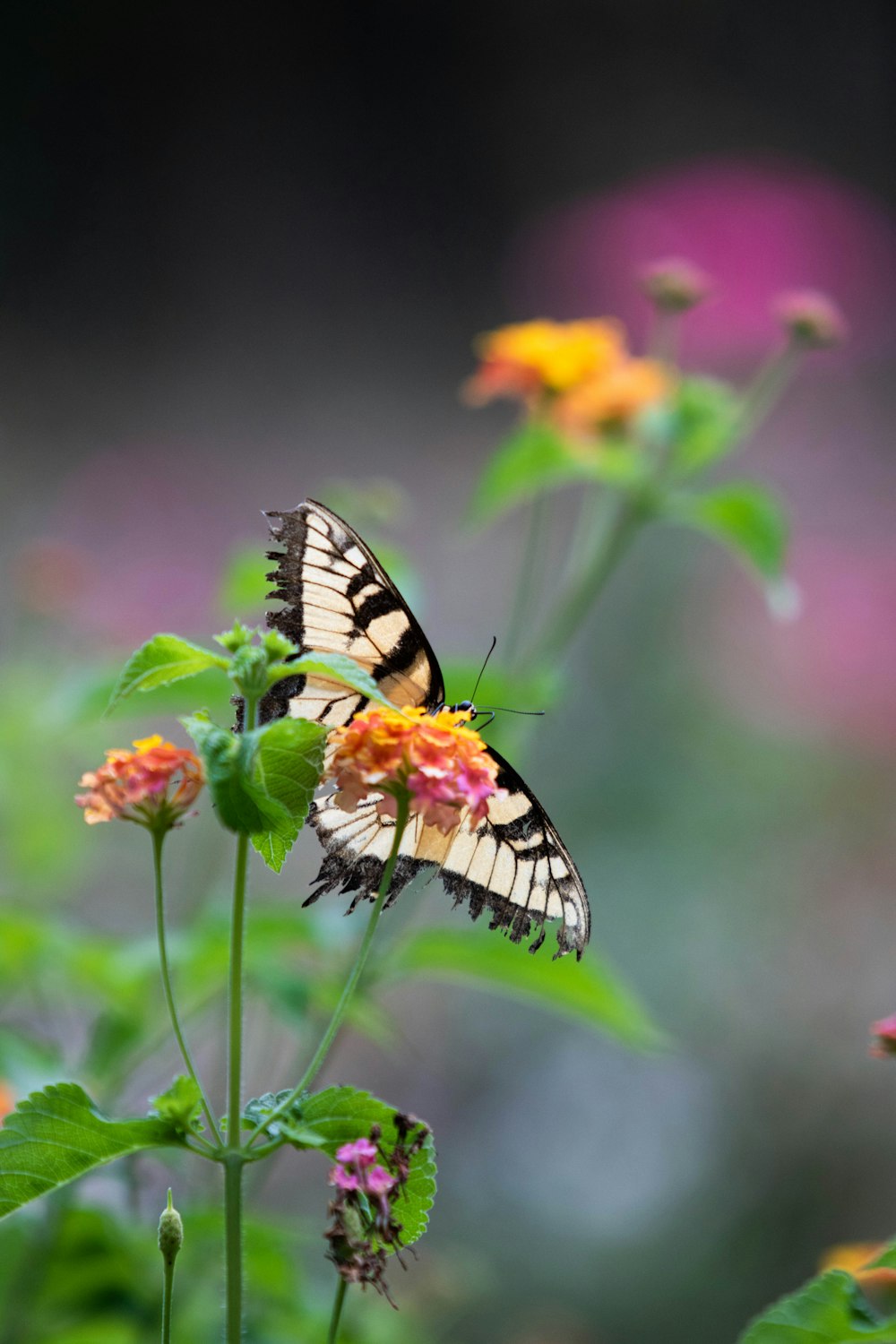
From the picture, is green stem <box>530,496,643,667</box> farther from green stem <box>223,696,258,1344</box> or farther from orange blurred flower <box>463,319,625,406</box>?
green stem <box>223,696,258,1344</box>

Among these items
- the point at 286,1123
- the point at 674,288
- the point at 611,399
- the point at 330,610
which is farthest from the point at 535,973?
the point at 674,288

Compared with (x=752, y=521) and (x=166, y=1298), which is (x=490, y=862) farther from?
(x=752, y=521)

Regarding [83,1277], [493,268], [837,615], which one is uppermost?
[493,268]

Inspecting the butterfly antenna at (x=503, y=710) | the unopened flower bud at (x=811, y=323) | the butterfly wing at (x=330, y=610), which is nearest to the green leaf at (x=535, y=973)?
the butterfly antenna at (x=503, y=710)

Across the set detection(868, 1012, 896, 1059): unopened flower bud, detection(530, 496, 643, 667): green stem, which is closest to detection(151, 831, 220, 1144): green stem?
detection(868, 1012, 896, 1059): unopened flower bud

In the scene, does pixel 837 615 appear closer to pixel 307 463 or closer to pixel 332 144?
pixel 307 463

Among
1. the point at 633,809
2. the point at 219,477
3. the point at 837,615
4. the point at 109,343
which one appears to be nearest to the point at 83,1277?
the point at 633,809
